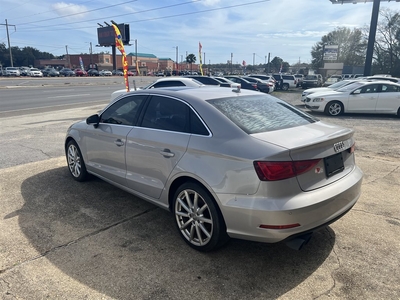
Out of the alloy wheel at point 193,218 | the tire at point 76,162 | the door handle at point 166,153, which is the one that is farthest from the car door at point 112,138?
the alloy wheel at point 193,218

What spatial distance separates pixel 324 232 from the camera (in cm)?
368

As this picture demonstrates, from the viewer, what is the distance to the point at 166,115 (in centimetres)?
373

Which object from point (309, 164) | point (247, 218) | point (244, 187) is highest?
point (309, 164)

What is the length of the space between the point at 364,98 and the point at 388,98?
92 centimetres

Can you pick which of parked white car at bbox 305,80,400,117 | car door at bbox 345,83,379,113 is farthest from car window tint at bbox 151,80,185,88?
car door at bbox 345,83,379,113

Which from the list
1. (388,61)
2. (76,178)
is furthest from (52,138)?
(388,61)

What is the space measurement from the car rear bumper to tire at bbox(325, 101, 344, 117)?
37.5ft

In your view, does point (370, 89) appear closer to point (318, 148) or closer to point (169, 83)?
point (169, 83)

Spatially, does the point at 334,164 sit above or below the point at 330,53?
below

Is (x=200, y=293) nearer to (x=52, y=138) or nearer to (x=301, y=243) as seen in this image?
(x=301, y=243)

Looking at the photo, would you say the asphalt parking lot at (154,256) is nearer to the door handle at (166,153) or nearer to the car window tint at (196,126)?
the door handle at (166,153)

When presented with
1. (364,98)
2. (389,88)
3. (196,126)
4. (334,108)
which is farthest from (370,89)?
(196,126)

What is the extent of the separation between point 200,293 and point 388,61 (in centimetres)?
6432

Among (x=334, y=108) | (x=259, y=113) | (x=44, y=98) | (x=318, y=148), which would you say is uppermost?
(x=259, y=113)
